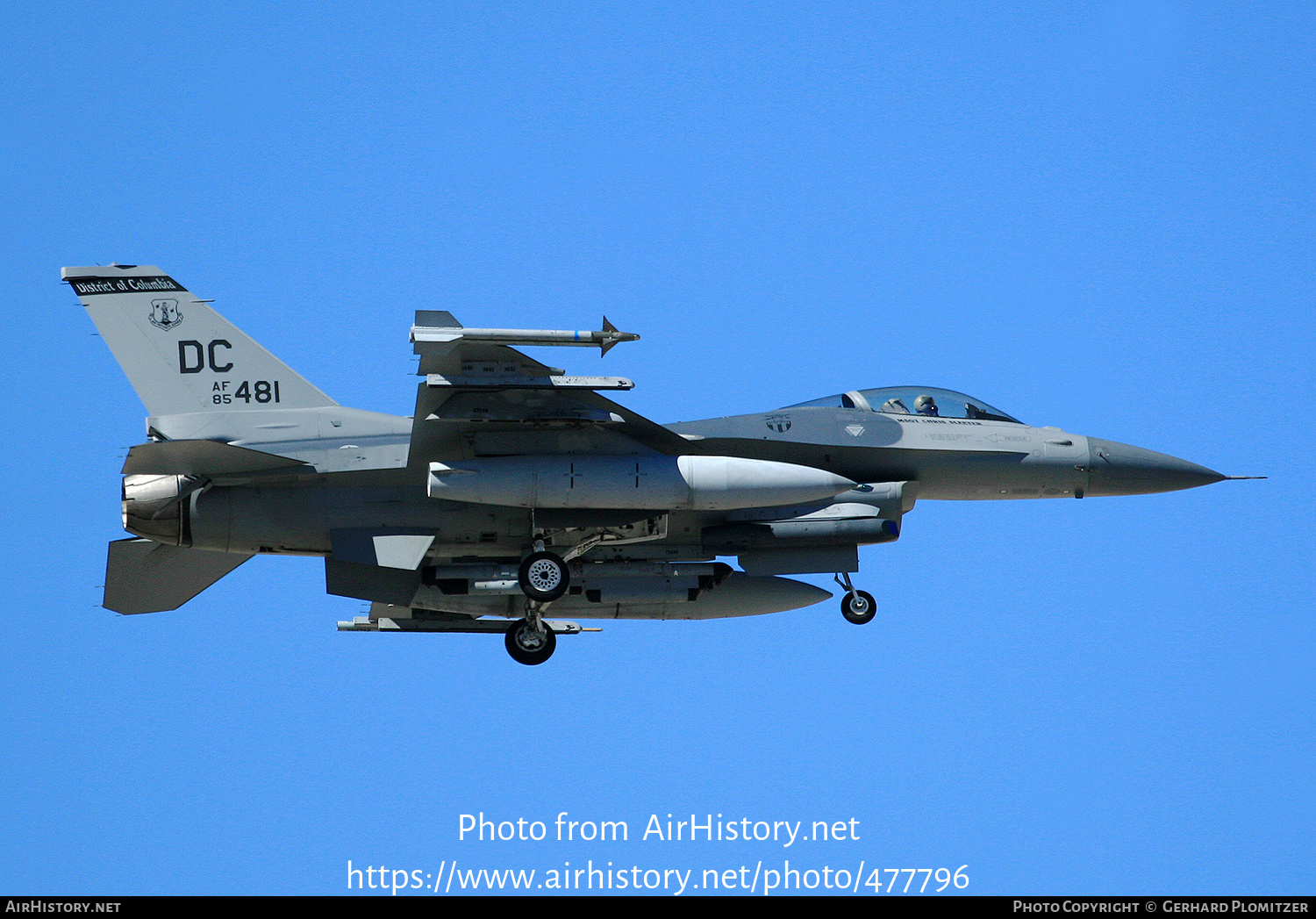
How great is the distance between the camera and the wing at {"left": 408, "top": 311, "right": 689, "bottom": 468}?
1472 cm

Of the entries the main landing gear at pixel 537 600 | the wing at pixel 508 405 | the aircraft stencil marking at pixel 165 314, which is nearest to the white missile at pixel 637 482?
the wing at pixel 508 405

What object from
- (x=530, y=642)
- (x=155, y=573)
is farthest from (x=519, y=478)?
(x=155, y=573)

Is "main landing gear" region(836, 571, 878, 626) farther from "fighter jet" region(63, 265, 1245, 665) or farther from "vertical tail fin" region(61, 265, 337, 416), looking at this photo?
"vertical tail fin" region(61, 265, 337, 416)

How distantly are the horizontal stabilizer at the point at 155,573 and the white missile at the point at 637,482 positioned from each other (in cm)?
372

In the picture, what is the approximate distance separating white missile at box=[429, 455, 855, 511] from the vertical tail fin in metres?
2.41

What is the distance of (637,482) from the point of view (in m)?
16.4

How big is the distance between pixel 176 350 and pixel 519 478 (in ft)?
14.2

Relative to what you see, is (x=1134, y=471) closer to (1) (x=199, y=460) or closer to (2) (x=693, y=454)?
(2) (x=693, y=454)

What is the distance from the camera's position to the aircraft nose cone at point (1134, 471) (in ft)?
61.5

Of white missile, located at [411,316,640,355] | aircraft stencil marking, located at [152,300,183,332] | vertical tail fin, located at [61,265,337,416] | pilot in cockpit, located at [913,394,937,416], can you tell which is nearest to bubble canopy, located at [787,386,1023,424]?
pilot in cockpit, located at [913,394,937,416]

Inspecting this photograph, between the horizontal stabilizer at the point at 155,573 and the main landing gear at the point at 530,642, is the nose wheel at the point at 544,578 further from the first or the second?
the horizontal stabilizer at the point at 155,573

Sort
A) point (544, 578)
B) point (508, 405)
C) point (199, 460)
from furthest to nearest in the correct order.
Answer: point (544, 578) < point (199, 460) < point (508, 405)
